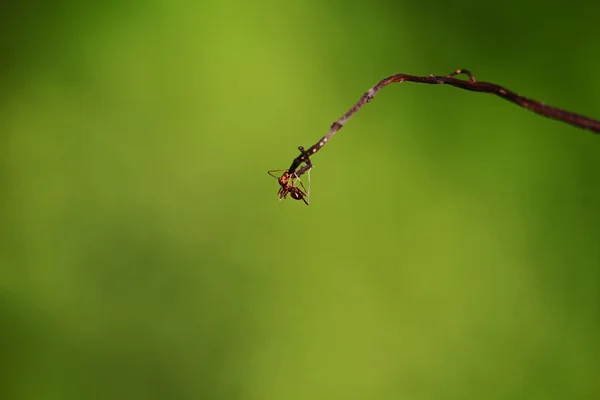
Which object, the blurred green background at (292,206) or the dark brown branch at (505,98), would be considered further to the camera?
the blurred green background at (292,206)

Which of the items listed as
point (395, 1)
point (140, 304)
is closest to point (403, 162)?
point (395, 1)

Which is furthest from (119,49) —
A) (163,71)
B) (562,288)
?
(562,288)

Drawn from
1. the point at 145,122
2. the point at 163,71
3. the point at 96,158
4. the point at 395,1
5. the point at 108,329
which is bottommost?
the point at 108,329

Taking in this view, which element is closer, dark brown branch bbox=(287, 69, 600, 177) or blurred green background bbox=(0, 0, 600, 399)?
dark brown branch bbox=(287, 69, 600, 177)

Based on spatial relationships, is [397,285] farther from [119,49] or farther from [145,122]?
[119,49]

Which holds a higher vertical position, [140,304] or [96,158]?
[96,158]

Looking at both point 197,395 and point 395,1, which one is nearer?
point 197,395

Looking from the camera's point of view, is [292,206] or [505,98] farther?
[292,206]
